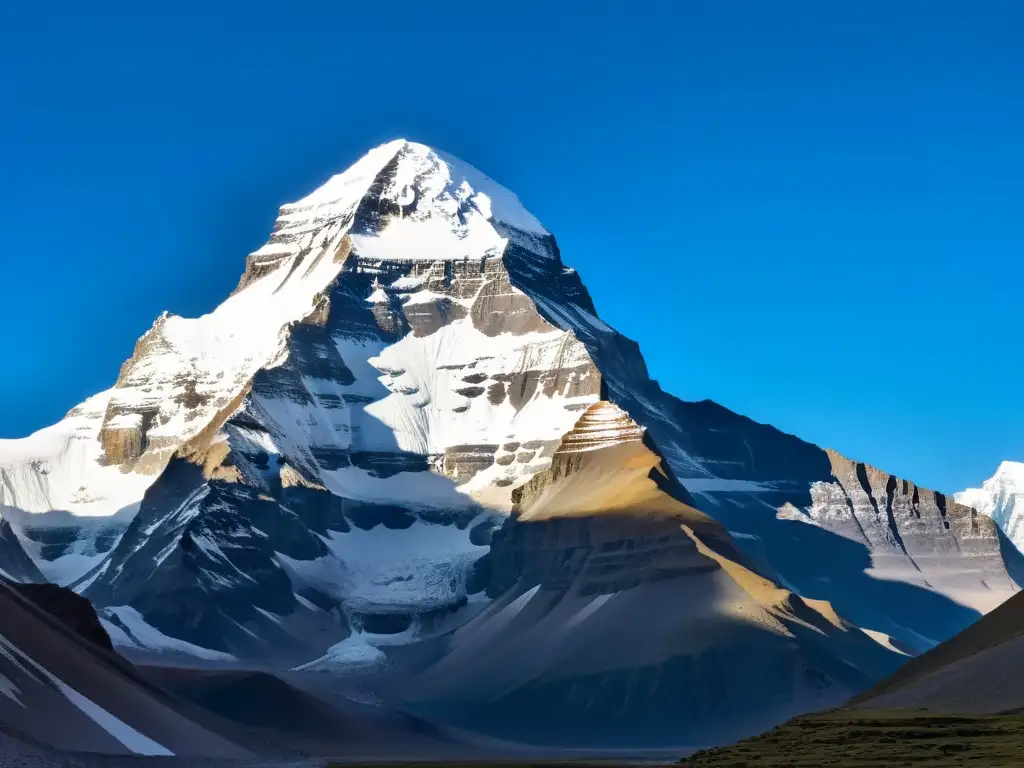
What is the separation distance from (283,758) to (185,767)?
4337cm

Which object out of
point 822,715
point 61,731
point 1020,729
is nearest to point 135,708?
point 61,731

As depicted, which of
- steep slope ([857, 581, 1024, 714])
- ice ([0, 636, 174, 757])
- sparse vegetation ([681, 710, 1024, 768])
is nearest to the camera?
sparse vegetation ([681, 710, 1024, 768])

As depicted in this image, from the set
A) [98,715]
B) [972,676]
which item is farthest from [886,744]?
[98,715]

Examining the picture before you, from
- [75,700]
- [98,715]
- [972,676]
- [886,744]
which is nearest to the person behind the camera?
[886,744]

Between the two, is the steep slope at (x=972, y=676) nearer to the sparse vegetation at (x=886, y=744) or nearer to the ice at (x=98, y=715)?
the sparse vegetation at (x=886, y=744)

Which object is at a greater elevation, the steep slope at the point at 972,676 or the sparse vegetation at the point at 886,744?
the steep slope at the point at 972,676

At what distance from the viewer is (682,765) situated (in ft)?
374

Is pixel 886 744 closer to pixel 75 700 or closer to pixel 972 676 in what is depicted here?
pixel 972 676

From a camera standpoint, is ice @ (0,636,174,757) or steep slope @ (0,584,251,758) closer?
steep slope @ (0,584,251,758)

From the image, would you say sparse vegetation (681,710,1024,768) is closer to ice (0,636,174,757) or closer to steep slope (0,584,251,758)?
ice (0,636,174,757)

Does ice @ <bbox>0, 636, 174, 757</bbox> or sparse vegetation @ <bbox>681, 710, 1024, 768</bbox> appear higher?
ice @ <bbox>0, 636, 174, 757</bbox>

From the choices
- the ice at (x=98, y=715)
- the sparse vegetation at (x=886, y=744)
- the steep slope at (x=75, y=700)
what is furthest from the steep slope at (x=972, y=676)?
the steep slope at (x=75, y=700)

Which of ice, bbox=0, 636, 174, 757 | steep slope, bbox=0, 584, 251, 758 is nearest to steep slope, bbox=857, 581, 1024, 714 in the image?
ice, bbox=0, 636, 174, 757

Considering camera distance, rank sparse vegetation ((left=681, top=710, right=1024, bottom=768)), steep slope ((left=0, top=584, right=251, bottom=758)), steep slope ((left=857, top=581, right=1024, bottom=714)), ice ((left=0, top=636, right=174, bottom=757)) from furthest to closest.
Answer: ice ((left=0, top=636, right=174, bottom=757)), steep slope ((left=0, top=584, right=251, bottom=758)), steep slope ((left=857, top=581, right=1024, bottom=714)), sparse vegetation ((left=681, top=710, right=1024, bottom=768))
